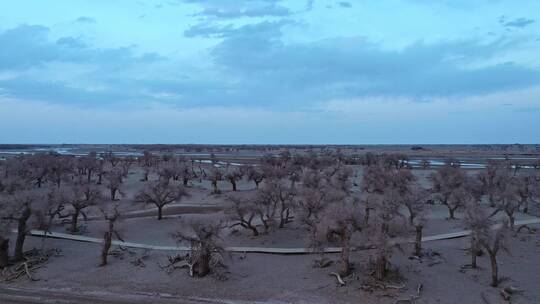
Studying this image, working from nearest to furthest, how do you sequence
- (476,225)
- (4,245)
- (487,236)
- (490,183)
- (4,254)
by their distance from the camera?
(487,236)
(476,225)
(4,245)
(4,254)
(490,183)

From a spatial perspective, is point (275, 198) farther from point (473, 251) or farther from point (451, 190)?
point (451, 190)

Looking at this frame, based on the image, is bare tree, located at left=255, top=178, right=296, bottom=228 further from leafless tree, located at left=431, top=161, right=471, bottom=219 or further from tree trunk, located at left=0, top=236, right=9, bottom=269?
tree trunk, located at left=0, top=236, right=9, bottom=269

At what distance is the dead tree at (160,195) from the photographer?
1575 inches

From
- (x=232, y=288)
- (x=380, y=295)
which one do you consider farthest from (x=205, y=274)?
(x=380, y=295)

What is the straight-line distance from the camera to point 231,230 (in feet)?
114

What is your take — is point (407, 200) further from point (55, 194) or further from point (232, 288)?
point (55, 194)

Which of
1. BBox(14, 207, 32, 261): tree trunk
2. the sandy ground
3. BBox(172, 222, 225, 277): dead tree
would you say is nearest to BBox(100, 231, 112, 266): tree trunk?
the sandy ground

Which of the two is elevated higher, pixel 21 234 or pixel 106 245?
pixel 21 234

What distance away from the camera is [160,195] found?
4025 cm

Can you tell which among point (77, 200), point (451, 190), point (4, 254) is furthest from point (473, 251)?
point (77, 200)

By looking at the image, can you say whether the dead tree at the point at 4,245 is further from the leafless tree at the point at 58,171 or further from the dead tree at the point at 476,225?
the leafless tree at the point at 58,171

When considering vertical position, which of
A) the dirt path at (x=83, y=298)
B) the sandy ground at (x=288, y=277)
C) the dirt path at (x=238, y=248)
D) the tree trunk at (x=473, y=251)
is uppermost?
the tree trunk at (x=473, y=251)

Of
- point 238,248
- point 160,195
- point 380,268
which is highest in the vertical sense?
point 160,195

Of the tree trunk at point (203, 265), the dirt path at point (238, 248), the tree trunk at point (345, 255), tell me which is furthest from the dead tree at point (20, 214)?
the tree trunk at point (345, 255)
